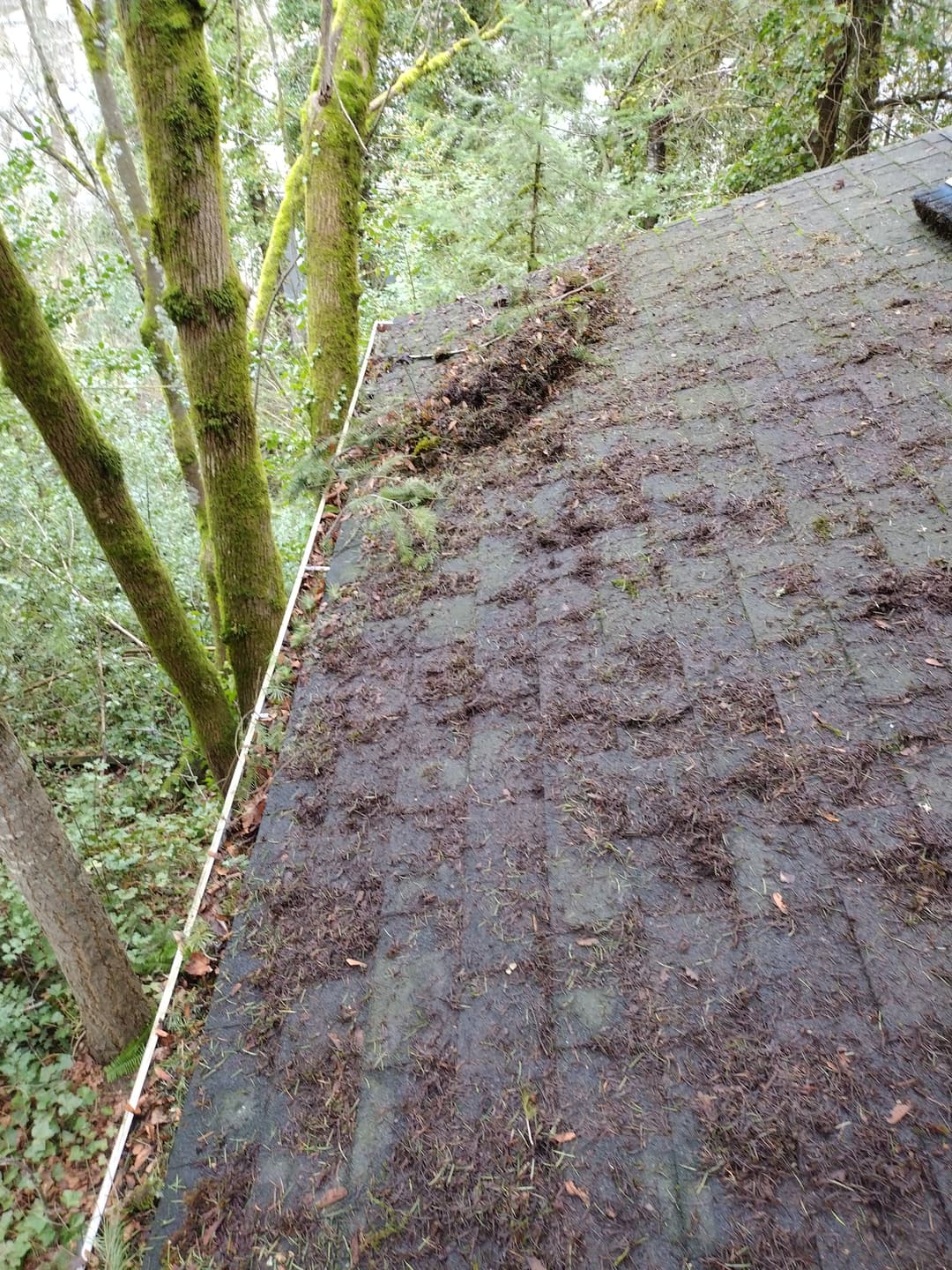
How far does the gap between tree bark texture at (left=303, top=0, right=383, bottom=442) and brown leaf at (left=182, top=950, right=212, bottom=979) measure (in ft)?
16.5

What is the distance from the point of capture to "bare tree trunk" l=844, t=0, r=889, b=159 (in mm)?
8586

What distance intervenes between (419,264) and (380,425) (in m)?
9.37

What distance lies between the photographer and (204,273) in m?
4.34

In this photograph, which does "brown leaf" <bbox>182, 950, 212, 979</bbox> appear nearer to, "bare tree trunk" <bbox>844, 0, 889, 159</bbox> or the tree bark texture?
the tree bark texture

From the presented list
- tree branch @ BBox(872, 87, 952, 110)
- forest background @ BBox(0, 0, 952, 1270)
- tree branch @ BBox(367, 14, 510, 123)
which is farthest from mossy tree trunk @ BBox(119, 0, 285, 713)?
tree branch @ BBox(872, 87, 952, 110)

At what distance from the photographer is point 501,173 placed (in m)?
9.41

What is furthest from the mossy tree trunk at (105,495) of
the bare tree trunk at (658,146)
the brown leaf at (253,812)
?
the bare tree trunk at (658,146)

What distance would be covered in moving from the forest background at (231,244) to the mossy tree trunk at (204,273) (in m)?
0.11

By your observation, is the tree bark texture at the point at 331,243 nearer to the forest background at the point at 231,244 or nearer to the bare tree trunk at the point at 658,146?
the forest background at the point at 231,244

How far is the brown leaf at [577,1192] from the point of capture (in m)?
1.42

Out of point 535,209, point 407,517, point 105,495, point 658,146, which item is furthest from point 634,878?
point 658,146

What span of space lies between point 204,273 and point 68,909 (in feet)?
12.0

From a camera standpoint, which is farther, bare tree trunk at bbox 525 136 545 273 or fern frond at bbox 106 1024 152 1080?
bare tree trunk at bbox 525 136 545 273

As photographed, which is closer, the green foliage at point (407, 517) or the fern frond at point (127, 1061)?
the green foliage at point (407, 517)
